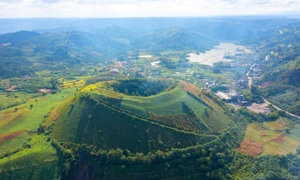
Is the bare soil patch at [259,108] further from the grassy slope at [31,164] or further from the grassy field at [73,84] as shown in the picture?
the grassy field at [73,84]

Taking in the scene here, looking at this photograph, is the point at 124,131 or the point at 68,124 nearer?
the point at 124,131

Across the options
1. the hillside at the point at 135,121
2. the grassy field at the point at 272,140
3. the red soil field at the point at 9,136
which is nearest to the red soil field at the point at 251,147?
the grassy field at the point at 272,140

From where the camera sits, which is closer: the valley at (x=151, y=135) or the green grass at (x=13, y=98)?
the valley at (x=151, y=135)

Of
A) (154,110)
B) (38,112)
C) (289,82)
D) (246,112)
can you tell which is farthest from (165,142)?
(289,82)

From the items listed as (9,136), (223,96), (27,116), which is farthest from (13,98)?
(223,96)

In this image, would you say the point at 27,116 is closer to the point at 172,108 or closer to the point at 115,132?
the point at 115,132


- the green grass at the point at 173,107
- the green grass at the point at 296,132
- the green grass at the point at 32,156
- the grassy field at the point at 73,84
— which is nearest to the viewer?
the green grass at the point at 32,156

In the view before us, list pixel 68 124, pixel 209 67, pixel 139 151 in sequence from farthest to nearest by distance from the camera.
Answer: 1. pixel 209 67
2. pixel 68 124
3. pixel 139 151

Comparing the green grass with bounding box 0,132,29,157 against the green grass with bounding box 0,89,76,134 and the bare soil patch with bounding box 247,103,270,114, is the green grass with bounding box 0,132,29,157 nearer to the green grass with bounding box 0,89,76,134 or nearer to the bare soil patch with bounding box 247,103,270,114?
the green grass with bounding box 0,89,76,134

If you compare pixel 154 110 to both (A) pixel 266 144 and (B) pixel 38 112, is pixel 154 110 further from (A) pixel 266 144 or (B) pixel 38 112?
(B) pixel 38 112
